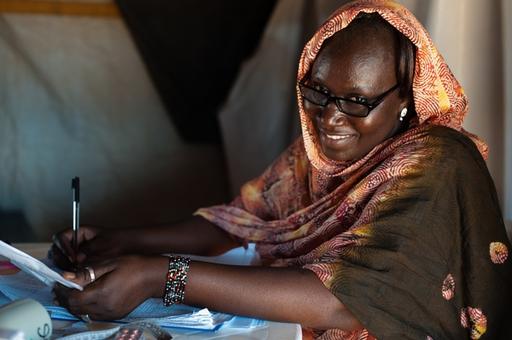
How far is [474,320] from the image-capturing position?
1.67 m

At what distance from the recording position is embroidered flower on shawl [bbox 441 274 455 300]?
5.22ft

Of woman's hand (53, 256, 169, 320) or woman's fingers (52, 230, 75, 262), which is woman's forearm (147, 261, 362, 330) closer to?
woman's hand (53, 256, 169, 320)

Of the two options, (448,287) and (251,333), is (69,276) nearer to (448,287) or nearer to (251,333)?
(251,333)

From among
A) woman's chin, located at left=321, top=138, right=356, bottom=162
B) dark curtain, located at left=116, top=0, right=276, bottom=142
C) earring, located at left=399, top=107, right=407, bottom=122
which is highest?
dark curtain, located at left=116, top=0, right=276, bottom=142

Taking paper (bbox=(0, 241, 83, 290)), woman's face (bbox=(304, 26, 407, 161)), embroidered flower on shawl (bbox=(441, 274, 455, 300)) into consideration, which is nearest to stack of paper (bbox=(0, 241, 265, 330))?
paper (bbox=(0, 241, 83, 290))

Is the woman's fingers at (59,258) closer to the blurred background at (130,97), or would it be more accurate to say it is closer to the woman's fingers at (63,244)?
the woman's fingers at (63,244)

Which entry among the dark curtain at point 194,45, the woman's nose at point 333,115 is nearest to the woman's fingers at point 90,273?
the woman's nose at point 333,115

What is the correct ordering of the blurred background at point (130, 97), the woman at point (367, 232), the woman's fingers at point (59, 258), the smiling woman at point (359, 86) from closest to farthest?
the woman at point (367, 232)
the smiling woman at point (359, 86)
the woman's fingers at point (59, 258)
the blurred background at point (130, 97)

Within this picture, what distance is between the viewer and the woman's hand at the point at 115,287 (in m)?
1.39

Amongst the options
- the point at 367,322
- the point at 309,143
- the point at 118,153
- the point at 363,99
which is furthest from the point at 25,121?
the point at 367,322

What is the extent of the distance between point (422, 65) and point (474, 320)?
0.58 meters

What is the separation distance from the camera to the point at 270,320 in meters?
1.45

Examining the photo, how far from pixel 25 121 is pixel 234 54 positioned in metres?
1.12

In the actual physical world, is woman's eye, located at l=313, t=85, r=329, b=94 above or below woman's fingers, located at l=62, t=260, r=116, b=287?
above
